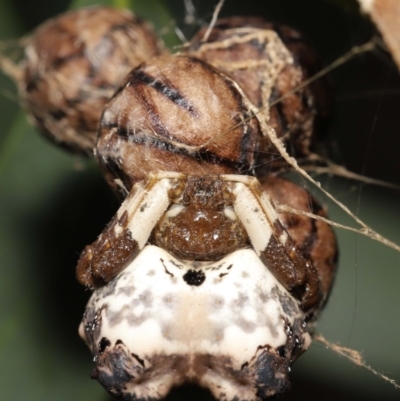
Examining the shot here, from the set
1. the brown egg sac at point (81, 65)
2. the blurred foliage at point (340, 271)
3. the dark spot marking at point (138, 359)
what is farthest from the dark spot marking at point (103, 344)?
the blurred foliage at point (340, 271)

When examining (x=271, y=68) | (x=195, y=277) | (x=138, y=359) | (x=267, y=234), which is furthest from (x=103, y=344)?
(x=271, y=68)

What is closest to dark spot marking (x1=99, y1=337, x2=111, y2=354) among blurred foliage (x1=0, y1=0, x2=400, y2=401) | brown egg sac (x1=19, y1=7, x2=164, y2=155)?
brown egg sac (x1=19, y1=7, x2=164, y2=155)

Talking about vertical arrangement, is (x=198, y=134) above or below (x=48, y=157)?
above

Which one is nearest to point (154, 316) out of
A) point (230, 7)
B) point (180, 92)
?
point (180, 92)

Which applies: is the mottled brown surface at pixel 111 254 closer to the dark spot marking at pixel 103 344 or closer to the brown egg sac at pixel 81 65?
A: the dark spot marking at pixel 103 344

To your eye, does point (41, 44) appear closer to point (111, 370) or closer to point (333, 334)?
point (111, 370)

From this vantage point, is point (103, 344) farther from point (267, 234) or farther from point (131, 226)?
point (267, 234)

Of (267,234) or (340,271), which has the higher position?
(267,234)
